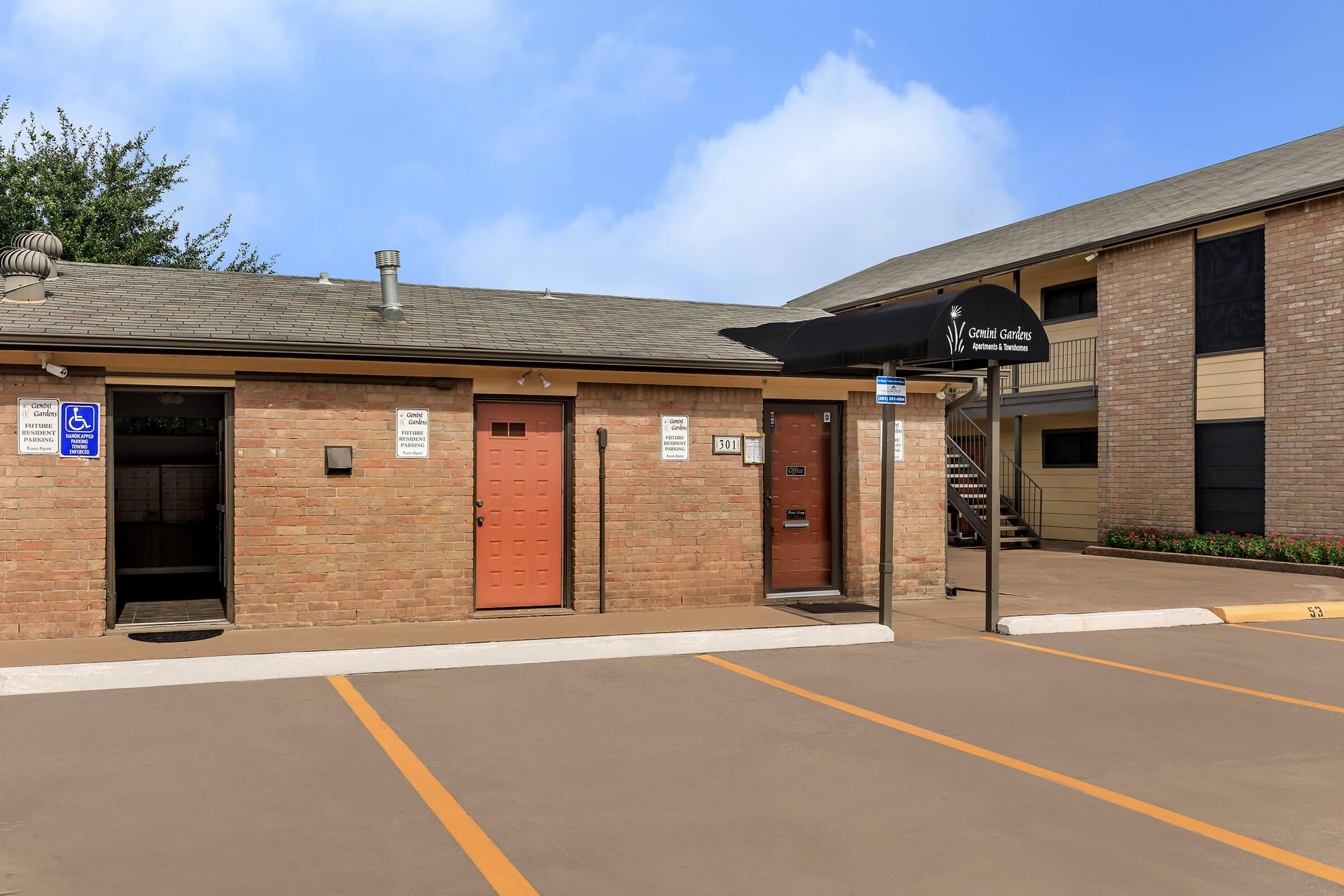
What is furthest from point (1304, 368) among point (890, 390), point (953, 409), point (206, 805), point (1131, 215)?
point (206, 805)

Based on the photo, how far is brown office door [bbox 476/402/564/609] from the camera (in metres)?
11.6

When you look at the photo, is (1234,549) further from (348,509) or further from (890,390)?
(348,509)

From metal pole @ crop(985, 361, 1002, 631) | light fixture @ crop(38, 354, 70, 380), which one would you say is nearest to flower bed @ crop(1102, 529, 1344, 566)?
metal pole @ crop(985, 361, 1002, 631)

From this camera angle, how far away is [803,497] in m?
13.0

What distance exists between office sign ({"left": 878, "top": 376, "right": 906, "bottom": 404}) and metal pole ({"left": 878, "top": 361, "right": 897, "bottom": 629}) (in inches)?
2.7

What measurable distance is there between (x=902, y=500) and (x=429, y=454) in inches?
232

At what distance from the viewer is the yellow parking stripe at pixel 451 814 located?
443 centimetres

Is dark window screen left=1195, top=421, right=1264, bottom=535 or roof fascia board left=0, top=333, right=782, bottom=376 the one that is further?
dark window screen left=1195, top=421, right=1264, bottom=535

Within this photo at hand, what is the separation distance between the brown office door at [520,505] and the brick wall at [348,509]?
294 millimetres

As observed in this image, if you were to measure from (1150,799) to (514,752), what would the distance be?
143 inches

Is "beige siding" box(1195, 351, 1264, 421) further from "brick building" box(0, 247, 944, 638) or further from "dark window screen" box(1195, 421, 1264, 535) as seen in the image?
"brick building" box(0, 247, 944, 638)

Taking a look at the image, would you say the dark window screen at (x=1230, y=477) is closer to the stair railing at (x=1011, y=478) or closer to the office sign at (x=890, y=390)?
the stair railing at (x=1011, y=478)

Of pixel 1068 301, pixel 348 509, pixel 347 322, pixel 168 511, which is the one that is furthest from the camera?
pixel 1068 301

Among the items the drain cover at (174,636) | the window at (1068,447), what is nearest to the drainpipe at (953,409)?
the drain cover at (174,636)
